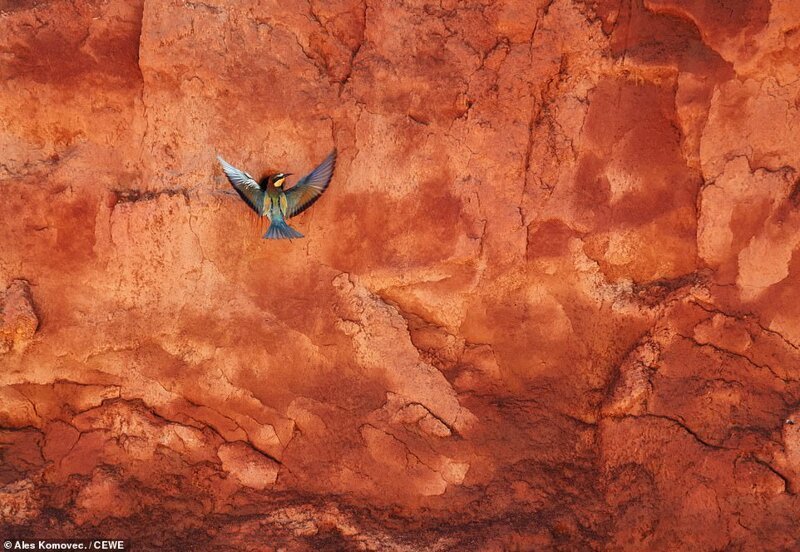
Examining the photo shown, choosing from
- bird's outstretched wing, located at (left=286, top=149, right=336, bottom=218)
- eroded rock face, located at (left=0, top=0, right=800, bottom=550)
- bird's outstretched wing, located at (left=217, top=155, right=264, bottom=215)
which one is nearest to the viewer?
eroded rock face, located at (left=0, top=0, right=800, bottom=550)

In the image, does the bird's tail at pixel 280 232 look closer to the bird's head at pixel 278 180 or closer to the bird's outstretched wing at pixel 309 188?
the bird's outstretched wing at pixel 309 188

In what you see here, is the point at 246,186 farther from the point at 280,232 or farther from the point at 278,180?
the point at 280,232

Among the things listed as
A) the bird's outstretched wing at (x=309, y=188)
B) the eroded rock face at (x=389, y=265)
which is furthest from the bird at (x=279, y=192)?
the eroded rock face at (x=389, y=265)

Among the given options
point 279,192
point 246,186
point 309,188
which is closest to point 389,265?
point 309,188

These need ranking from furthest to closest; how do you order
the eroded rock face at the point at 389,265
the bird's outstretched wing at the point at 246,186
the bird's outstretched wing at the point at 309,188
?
the bird's outstretched wing at the point at 309,188 → the bird's outstretched wing at the point at 246,186 → the eroded rock face at the point at 389,265

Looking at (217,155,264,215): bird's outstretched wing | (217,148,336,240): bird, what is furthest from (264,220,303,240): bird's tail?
(217,155,264,215): bird's outstretched wing

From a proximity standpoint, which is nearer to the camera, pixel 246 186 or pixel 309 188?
pixel 246 186

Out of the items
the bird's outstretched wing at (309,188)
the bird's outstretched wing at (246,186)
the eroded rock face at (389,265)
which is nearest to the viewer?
the eroded rock face at (389,265)

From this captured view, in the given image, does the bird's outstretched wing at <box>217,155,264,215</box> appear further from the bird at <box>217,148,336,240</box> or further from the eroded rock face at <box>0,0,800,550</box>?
the eroded rock face at <box>0,0,800,550</box>
